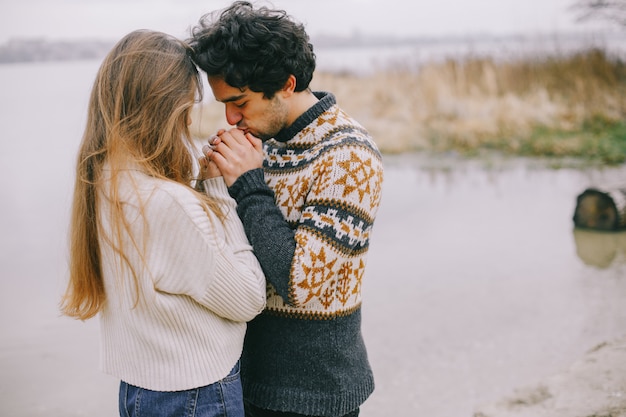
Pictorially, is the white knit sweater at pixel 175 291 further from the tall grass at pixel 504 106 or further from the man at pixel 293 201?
the tall grass at pixel 504 106

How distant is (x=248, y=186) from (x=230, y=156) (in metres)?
0.11

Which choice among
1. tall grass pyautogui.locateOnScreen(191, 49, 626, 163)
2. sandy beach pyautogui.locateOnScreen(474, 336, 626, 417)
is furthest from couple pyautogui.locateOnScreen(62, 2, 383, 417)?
tall grass pyautogui.locateOnScreen(191, 49, 626, 163)

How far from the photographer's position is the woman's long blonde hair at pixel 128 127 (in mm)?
1540

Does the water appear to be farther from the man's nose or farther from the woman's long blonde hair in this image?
the man's nose

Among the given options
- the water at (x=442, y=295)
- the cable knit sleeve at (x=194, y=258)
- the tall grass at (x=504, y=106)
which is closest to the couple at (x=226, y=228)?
the cable knit sleeve at (x=194, y=258)

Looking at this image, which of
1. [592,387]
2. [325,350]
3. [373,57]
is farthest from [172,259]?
[373,57]

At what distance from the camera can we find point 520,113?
39.7 feet

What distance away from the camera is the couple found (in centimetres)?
152

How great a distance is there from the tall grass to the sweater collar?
9475 mm

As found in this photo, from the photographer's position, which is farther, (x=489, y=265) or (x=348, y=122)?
(x=489, y=265)

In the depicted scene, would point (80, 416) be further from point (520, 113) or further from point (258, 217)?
point (520, 113)

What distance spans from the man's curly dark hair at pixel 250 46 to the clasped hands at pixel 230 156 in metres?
0.16

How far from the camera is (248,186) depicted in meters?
1.72

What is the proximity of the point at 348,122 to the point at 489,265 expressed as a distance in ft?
15.0
